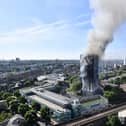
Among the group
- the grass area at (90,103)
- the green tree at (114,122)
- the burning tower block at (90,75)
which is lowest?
the green tree at (114,122)

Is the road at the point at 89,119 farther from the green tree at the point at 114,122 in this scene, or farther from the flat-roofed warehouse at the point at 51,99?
the flat-roofed warehouse at the point at 51,99

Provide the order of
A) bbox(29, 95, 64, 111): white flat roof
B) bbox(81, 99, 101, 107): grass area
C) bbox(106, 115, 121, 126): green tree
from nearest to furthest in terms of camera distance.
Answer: bbox(106, 115, 121, 126): green tree
bbox(29, 95, 64, 111): white flat roof
bbox(81, 99, 101, 107): grass area

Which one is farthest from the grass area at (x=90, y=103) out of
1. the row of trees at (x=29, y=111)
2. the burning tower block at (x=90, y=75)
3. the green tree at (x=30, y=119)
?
the green tree at (x=30, y=119)

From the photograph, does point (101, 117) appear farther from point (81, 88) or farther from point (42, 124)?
point (81, 88)

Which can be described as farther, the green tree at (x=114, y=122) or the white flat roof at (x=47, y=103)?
the white flat roof at (x=47, y=103)

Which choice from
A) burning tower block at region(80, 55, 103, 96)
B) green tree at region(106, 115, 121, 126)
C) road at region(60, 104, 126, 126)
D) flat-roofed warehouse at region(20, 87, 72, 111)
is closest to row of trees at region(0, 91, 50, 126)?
flat-roofed warehouse at region(20, 87, 72, 111)

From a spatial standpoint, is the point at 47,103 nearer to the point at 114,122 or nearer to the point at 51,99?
the point at 51,99

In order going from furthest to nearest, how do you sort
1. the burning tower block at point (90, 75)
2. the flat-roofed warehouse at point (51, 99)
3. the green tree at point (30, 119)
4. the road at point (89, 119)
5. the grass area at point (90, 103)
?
the burning tower block at point (90, 75) → the grass area at point (90, 103) → the flat-roofed warehouse at point (51, 99) → the road at point (89, 119) → the green tree at point (30, 119)

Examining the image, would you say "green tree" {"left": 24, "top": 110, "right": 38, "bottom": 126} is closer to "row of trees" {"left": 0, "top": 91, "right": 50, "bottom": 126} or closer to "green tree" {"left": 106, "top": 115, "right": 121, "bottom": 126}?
"row of trees" {"left": 0, "top": 91, "right": 50, "bottom": 126}

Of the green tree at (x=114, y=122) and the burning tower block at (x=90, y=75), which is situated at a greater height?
the burning tower block at (x=90, y=75)
